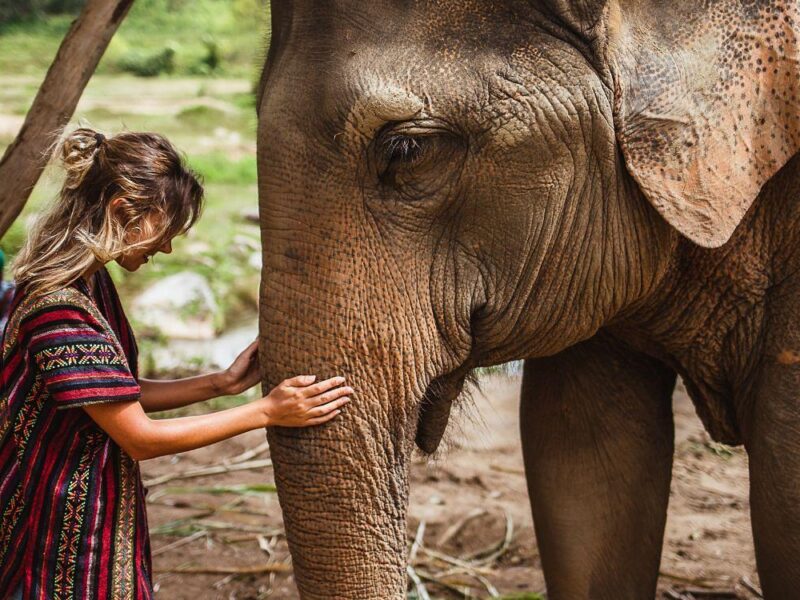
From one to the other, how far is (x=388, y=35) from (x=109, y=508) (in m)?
1.00

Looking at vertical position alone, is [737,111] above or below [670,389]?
above

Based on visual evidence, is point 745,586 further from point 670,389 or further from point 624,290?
point 624,290

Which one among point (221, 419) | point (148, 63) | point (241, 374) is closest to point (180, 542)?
point (241, 374)

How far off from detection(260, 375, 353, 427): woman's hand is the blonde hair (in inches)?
15.2

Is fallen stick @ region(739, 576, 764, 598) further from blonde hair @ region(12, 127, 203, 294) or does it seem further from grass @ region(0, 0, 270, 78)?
grass @ region(0, 0, 270, 78)

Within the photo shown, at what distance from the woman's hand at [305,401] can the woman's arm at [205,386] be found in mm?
375

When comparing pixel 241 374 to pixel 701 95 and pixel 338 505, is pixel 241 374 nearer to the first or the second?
pixel 338 505

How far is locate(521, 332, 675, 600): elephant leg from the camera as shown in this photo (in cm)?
301

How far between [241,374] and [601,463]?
1060mm

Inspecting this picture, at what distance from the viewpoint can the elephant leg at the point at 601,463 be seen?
9.88 feet

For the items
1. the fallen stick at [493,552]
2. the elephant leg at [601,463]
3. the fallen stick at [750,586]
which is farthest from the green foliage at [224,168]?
the elephant leg at [601,463]

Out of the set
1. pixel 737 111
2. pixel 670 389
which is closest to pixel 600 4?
pixel 737 111

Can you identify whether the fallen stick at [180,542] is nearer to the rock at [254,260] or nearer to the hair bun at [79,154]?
the hair bun at [79,154]

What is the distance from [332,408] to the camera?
80.4 inches
